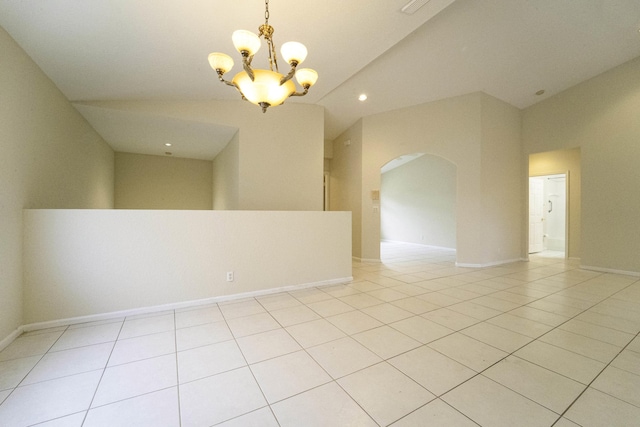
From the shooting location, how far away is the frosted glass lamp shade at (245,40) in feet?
6.01

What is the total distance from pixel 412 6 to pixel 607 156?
16.9 ft

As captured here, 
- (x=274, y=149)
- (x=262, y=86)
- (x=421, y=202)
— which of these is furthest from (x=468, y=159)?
(x=262, y=86)

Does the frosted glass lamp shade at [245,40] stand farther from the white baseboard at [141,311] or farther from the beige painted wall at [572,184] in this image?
the beige painted wall at [572,184]

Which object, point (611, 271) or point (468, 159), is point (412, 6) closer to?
point (468, 159)

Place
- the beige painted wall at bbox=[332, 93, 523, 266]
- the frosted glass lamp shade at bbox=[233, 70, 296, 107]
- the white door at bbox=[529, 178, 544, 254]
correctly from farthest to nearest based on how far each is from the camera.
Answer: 1. the white door at bbox=[529, 178, 544, 254]
2. the beige painted wall at bbox=[332, 93, 523, 266]
3. the frosted glass lamp shade at bbox=[233, 70, 296, 107]

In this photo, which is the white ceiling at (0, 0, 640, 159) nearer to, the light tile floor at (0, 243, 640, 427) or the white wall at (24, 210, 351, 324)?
the white wall at (24, 210, 351, 324)

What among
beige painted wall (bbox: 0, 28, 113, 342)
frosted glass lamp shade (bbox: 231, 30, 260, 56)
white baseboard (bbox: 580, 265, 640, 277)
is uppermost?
frosted glass lamp shade (bbox: 231, 30, 260, 56)

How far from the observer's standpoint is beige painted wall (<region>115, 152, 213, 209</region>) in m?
6.69

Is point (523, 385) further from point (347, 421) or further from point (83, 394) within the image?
point (83, 394)

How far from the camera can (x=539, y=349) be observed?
2.14 metres

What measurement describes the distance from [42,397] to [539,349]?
3.70m

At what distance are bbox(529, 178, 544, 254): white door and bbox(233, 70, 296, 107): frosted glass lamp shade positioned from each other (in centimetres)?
787

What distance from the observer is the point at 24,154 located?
2.50 metres

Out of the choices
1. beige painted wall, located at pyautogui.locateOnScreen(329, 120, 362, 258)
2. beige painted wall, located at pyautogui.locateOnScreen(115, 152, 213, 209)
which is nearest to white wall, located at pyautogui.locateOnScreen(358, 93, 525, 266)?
beige painted wall, located at pyautogui.locateOnScreen(329, 120, 362, 258)
